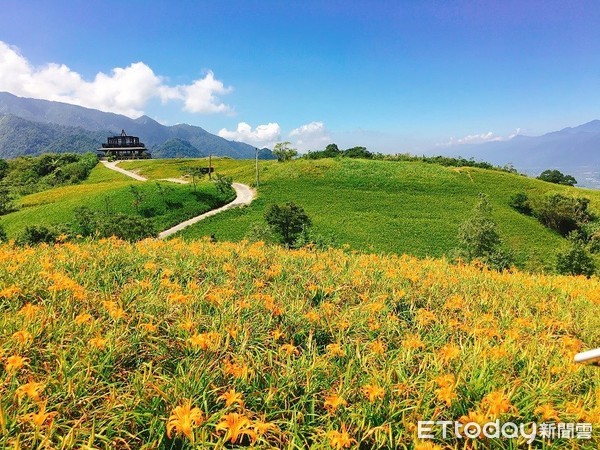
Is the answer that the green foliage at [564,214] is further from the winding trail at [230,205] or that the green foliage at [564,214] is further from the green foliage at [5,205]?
the green foliage at [5,205]

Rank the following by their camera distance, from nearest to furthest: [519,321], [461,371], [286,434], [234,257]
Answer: [286,434] → [461,371] → [519,321] → [234,257]

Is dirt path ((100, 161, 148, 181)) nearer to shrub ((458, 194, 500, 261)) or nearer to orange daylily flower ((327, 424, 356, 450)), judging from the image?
shrub ((458, 194, 500, 261))

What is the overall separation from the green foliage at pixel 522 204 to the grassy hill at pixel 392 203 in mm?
1121

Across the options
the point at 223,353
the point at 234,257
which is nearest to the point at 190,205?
the point at 234,257

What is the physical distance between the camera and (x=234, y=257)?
534 cm

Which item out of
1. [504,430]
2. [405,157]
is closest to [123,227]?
[504,430]

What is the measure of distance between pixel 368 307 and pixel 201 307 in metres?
1.74

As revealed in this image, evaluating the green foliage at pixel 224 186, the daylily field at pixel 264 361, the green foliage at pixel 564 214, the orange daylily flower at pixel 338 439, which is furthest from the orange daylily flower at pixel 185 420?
the green foliage at pixel 564 214

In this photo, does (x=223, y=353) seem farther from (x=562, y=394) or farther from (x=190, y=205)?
(x=190, y=205)

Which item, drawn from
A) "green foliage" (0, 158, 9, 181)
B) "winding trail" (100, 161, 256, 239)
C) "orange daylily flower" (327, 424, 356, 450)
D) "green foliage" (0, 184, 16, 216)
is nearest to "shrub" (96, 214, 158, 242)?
"winding trail" (100, 161, 256, 239)

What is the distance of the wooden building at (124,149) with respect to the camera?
104750 millimetres

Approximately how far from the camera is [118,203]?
4297cm

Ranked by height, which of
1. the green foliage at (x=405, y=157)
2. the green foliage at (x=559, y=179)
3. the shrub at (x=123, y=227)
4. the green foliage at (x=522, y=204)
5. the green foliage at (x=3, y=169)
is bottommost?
the shrub at (x=123, y=227)

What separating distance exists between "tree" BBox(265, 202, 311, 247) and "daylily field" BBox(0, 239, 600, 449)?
2478 cm
